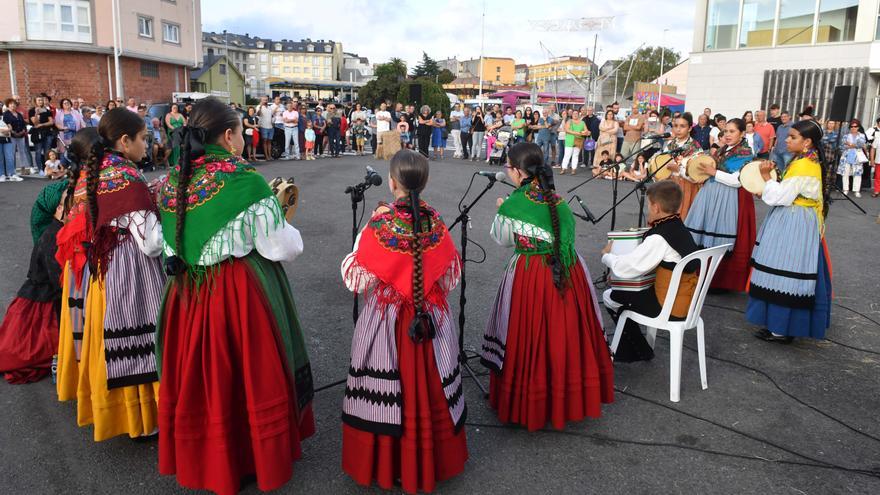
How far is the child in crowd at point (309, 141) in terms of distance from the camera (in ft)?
56.9

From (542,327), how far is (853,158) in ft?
44.7

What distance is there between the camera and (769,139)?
13.5m

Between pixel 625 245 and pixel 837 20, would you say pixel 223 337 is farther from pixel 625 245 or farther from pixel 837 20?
pixel 837 20

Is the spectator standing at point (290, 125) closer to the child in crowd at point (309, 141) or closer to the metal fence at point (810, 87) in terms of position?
the child in crowd at point (309, 141)

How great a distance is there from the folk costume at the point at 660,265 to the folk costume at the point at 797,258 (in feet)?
4.38

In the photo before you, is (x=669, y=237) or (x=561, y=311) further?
(x=669, y=237)

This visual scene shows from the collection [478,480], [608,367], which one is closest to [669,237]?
[608,367]

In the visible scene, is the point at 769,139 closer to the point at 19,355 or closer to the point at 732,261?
the point at 732,261

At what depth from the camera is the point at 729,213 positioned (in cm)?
581

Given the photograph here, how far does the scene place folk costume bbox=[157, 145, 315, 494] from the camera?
261 centimetres

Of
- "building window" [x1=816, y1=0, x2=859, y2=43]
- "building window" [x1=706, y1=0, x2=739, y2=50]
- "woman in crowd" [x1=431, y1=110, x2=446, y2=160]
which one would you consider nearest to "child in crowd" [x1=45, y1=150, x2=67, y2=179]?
"woman in crowd" [x1=431, y1=110, x2=446, y2=160]

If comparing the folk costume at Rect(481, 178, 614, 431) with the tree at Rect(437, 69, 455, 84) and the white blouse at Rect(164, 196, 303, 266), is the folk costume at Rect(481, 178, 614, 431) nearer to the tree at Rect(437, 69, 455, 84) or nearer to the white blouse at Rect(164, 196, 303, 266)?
the white blouse at Rect(164, 196, 303, 266)

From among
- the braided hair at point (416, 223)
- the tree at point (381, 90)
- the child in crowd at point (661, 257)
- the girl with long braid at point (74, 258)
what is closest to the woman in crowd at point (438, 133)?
the child in crowd at point (661, 257)

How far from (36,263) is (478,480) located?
3.08 m
